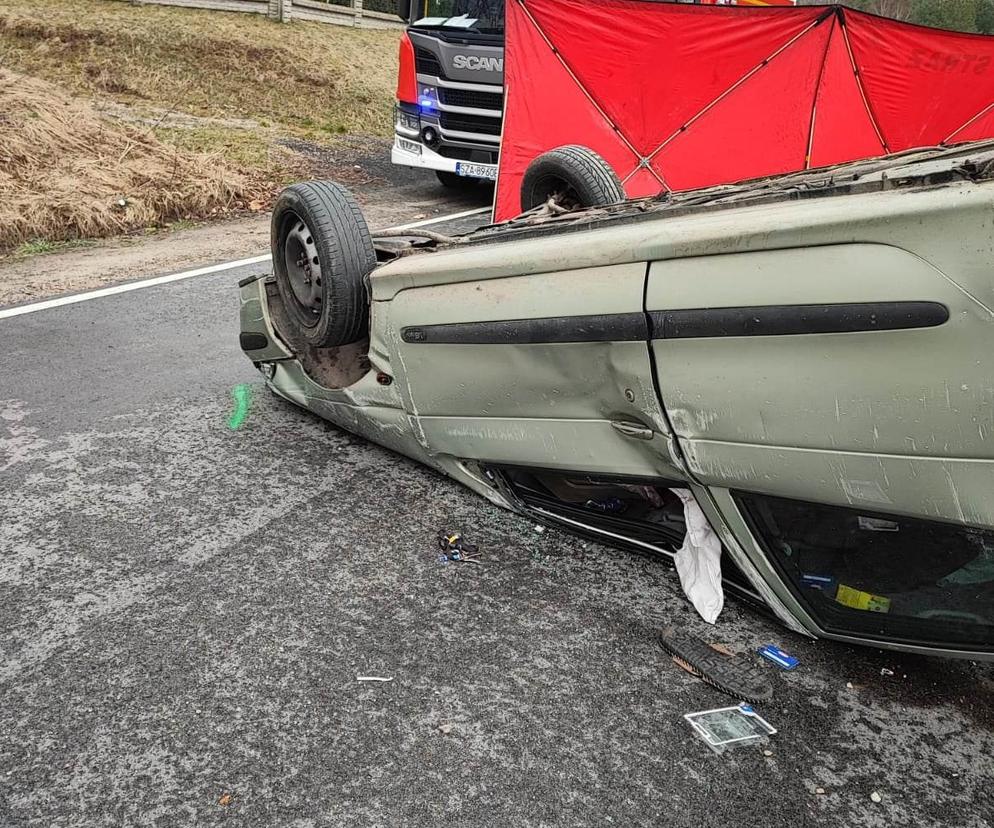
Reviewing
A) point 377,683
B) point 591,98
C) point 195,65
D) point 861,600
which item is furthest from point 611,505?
point 195,65

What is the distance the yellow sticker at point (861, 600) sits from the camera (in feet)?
6.76

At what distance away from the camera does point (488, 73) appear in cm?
889

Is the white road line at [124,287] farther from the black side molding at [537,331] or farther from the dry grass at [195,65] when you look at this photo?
the dry grass at [195,65]

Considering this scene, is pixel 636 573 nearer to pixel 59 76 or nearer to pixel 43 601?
pixel 43 601

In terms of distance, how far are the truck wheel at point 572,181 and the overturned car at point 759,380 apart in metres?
1.13

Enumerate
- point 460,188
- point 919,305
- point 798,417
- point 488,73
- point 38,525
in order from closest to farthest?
point 919,305 → point 798,417 → point 38,525 → point 488,73 → point 460,188

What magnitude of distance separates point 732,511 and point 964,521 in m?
0.53

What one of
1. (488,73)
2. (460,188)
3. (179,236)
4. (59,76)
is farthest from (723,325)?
(59,76)

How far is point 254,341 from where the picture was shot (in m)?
3.73

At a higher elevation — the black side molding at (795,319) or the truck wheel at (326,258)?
the black side molding at (795,319)

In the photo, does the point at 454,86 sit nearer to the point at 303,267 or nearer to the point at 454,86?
the point at 454,86

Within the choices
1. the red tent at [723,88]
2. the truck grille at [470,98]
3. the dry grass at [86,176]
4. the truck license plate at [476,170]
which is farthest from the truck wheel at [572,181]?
the truck grille at [470,98]

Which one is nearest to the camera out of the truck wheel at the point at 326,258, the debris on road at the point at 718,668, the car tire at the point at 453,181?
the debris on road at the point at 718,668

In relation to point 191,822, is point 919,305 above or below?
above
